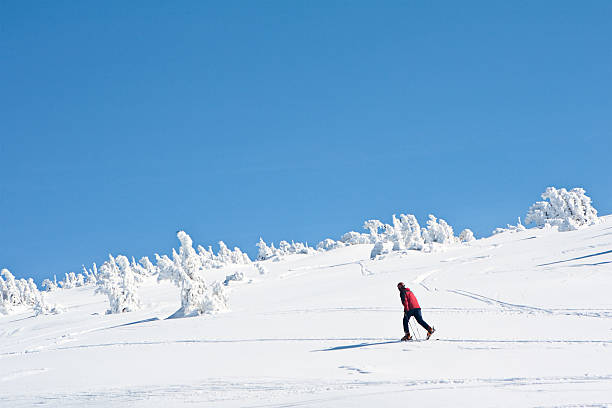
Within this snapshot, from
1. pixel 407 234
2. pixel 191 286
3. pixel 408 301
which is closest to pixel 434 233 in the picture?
pixel 407 234

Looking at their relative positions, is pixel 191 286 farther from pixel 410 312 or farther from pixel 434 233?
pixel 434 233

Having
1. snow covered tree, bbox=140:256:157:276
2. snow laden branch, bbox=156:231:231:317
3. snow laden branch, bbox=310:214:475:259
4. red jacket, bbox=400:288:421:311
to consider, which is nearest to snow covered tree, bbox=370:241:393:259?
snow laden branch, bbox=310:214:475:259

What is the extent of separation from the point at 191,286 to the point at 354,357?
60.9 ft

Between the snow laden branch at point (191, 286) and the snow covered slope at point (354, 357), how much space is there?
3.25m

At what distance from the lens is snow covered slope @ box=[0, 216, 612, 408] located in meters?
8.84

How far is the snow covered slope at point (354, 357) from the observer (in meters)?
8.84

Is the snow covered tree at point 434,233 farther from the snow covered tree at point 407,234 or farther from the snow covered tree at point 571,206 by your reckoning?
the snow covered tree at point 571,206

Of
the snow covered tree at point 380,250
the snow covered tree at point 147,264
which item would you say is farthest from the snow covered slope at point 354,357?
the snow covered tree at point 147,264

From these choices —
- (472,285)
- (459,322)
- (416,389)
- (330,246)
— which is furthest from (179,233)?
(330,246)

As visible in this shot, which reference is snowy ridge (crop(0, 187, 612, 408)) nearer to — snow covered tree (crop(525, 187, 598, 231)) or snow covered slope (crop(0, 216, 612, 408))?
snow covered slope (crop(0, 216, 612, 408))

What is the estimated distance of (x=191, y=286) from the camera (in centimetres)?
2925

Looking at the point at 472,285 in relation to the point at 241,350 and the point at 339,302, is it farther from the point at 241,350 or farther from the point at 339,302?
the point at 241,350

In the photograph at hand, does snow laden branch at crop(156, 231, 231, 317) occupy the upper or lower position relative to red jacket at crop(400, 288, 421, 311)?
upper

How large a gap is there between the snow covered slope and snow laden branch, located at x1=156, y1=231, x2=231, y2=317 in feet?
10.7
